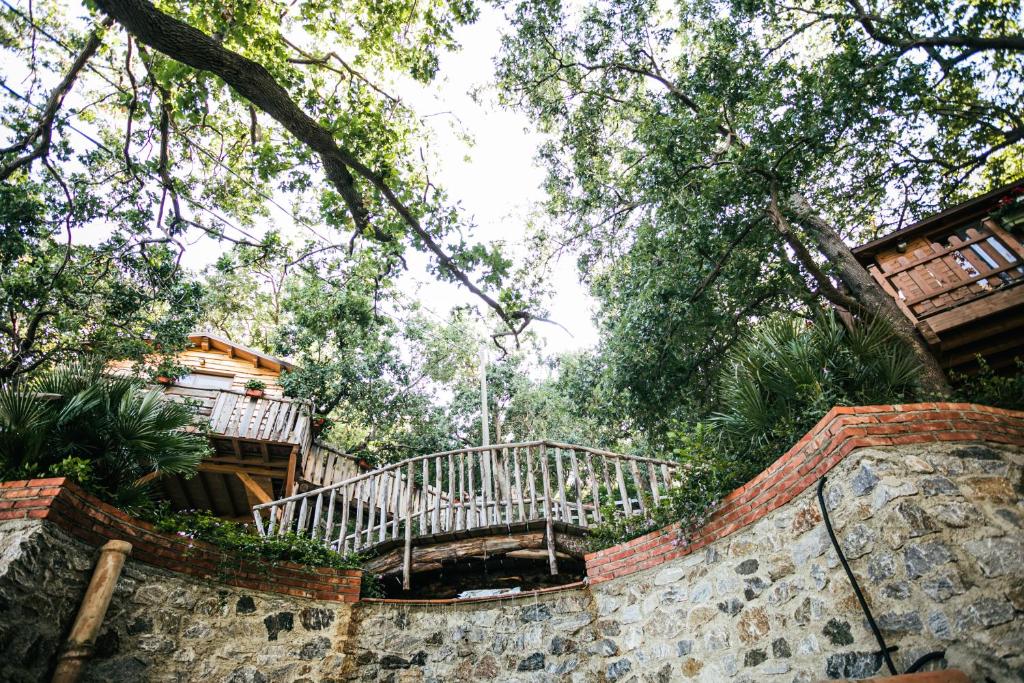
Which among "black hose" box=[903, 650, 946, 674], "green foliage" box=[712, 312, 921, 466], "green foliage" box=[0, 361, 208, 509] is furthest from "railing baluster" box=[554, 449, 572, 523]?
"green foliage" box=[0, 361, 208, 509]

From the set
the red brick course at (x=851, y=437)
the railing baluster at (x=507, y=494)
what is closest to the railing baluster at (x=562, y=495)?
the railing baluster at (x=507, y=494)

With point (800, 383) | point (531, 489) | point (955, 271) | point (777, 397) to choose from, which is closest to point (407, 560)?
point (531, 489)

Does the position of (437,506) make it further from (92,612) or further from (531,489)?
(92,612)

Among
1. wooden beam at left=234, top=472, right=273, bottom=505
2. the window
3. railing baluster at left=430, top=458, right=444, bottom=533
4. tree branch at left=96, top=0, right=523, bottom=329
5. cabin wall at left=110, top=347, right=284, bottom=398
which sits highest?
cabin wall at left=110, top=347, right=284, bottom=398

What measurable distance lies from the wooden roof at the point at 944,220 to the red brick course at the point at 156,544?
8.81 meters

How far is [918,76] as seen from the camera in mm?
6801

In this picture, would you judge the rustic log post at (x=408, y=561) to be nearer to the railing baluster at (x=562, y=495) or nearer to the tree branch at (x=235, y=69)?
the railing baluster at (x=562, y=495)

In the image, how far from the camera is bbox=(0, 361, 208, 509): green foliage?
3.60m

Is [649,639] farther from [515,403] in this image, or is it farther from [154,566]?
[515,403]

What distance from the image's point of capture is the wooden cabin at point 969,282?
615cm

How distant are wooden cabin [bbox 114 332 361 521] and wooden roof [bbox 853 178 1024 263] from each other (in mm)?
11146

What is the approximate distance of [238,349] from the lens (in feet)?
46.2

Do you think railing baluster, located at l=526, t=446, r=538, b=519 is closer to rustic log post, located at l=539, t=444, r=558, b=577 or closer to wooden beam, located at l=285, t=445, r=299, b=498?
rustic log post, located at l=539, t=444, r=558, b=577

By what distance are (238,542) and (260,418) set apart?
265 inches
